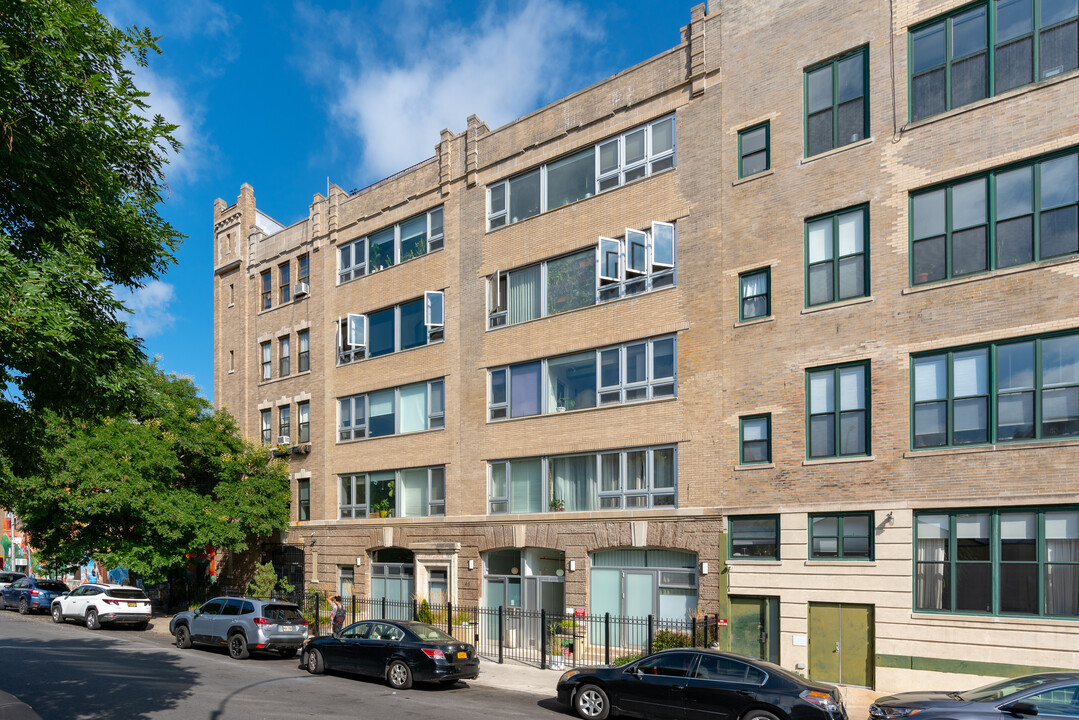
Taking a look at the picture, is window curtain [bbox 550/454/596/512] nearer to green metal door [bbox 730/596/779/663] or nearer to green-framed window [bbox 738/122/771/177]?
green metal door [bbox 730/596/779/663]

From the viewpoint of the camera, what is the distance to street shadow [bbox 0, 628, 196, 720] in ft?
52.1

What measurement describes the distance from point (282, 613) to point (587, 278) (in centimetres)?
1342

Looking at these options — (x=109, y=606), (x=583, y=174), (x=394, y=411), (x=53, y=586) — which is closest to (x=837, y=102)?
(x=583, y=174)

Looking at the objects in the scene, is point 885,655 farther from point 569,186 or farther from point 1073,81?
point 569,186

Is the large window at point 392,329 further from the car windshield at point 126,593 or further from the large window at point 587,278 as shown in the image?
the car windshield at point 126,593

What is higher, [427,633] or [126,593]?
[427,633]

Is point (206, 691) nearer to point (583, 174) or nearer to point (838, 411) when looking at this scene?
point (838, 411)

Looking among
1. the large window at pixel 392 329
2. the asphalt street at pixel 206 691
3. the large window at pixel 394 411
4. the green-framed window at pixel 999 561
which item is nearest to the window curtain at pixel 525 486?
the large window at pixel 394 411

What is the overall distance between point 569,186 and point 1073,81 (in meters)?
14.3

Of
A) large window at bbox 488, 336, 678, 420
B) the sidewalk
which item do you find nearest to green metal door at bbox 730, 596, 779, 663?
the sidewalk

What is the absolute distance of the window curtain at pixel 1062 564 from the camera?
56.9ft

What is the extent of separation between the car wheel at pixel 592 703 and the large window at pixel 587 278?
40.2 ft

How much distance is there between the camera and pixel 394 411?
3291 centimetres

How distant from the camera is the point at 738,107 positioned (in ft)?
78.0
